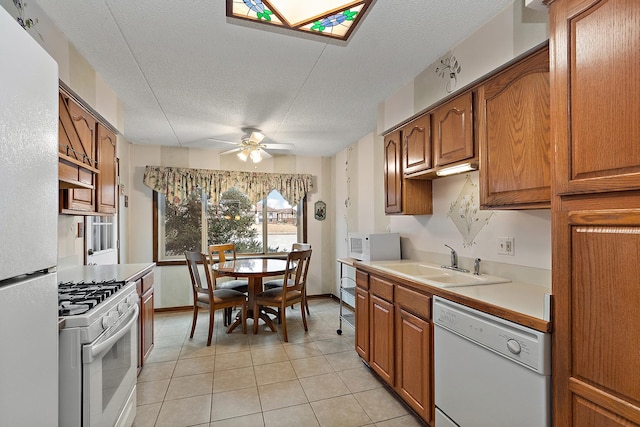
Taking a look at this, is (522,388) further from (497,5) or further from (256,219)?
(256,219)

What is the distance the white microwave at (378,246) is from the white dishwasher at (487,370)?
1169 mm

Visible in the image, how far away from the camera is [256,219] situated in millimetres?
4977

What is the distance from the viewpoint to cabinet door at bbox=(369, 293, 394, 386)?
7.31 ft

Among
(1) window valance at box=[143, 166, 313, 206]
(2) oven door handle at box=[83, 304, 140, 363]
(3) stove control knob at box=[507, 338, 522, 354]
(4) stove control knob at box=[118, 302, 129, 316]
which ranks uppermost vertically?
(1) window valance at box=[143, 166, 313, 206]

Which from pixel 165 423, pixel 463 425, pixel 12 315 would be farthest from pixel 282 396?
pixel 12 315

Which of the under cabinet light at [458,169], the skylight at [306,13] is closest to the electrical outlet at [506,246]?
the under cabinet light at [458,169]

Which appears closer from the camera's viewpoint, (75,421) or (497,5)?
(75,421)

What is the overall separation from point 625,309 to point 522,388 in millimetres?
538

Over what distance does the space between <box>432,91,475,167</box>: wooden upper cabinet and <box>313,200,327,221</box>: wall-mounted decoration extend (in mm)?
3085

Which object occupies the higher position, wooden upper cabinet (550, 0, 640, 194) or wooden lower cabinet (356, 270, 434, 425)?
wooden upper cabinet (550, 0, 640, 194)

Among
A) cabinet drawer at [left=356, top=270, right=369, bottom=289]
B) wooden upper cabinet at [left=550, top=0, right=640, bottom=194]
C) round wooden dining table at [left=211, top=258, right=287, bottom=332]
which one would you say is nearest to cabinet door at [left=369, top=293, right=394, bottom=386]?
cabinet drawer at [left=356, top=270, right=369, bottom=289]

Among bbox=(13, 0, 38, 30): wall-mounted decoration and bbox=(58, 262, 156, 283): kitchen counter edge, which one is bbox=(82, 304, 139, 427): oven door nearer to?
bbox=(58, 262, 156, 283): kitchen counter edge

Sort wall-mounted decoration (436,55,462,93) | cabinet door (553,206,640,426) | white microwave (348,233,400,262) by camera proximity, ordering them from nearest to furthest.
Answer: cabinet door (553,206,640,426) → wall-mounted decoration (436,55,462,93) → white microwave (348,233,400,262)

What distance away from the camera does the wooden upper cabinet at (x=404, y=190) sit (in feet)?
8.73
